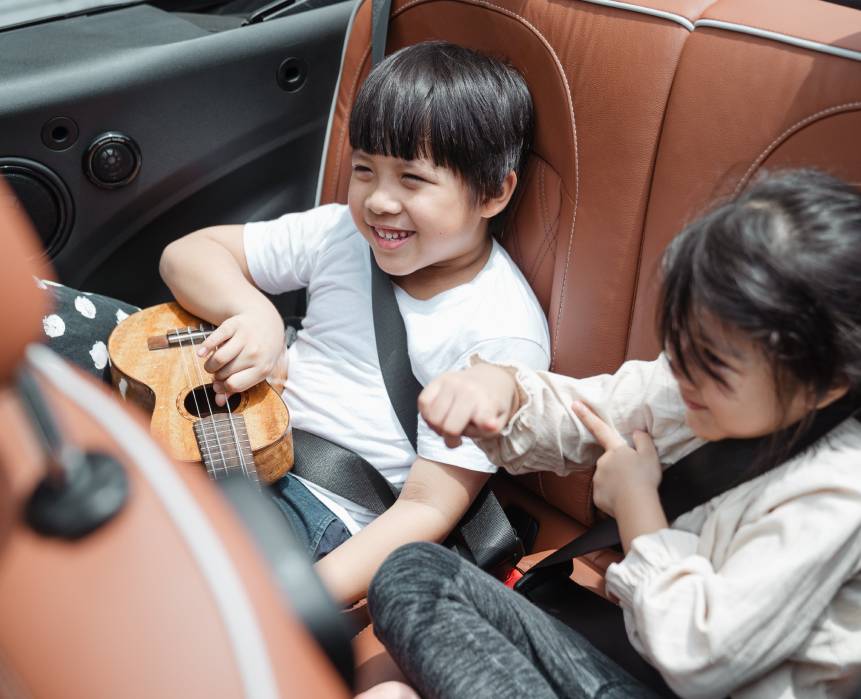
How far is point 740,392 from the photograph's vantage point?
0.83m

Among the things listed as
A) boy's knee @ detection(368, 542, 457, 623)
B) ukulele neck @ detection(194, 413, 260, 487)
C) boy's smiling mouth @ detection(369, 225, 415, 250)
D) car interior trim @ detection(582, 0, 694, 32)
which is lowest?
boy's knee @ detection(368, 542, 457, 623)

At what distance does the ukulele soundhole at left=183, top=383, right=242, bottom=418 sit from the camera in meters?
1.30

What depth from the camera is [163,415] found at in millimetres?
1254

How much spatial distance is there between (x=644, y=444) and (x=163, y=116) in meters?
1.03

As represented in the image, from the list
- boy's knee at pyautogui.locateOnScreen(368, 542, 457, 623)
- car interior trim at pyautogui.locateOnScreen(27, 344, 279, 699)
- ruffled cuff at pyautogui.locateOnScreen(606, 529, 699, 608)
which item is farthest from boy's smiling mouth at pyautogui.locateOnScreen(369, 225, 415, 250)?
car interior trim at pyautogui.locateOnScreen(27, 344, 279, 699)

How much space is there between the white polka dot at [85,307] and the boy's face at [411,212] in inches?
Answer: 18.0

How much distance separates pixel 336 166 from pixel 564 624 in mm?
812

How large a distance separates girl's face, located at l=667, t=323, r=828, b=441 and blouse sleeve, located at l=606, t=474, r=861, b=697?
0.07 m

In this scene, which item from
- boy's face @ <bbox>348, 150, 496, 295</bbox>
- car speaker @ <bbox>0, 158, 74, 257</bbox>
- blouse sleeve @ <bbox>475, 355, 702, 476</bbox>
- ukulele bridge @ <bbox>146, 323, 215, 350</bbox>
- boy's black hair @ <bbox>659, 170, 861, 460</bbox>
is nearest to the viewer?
boy's black hair @ <bbox>659, 170, 861, 460</bbox>

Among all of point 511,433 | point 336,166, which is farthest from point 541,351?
point 336,166

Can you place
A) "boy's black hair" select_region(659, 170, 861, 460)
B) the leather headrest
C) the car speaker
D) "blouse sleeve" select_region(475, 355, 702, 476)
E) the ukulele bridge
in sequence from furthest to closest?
1. the car speaker
2. the ukulele bridge
3. "blouse sleeve" select_region(475, 355, 702, 476)
4. "boy's black hair" select_region(659, 170, 861, 460)
5. the leather headrest

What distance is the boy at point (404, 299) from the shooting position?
1.21 metres

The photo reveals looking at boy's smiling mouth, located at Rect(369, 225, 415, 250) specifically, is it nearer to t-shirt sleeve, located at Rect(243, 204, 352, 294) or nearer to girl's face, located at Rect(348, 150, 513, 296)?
girl's face, located at Rect(348, 150, 513, 296)

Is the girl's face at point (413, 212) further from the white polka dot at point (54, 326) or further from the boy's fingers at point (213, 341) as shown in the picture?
the white polka dot at point (54, 326)
